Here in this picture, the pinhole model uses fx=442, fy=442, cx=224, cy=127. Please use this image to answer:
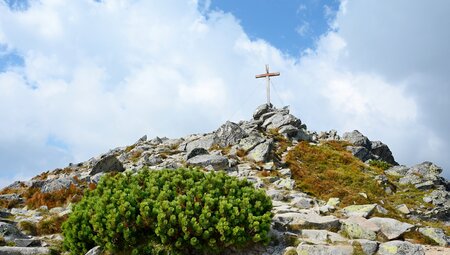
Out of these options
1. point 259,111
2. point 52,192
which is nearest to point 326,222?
point 52,192

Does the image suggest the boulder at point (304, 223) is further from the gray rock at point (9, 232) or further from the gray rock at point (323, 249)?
the gray rock at point (9, 232)

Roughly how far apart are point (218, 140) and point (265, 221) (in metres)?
23.6

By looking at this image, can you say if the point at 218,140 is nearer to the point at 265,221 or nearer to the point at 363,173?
the point at 363,173

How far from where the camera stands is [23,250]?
1467 cm

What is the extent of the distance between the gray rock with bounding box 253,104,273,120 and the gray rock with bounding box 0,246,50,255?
3898 centimetres

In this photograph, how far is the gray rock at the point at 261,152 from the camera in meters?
31.9

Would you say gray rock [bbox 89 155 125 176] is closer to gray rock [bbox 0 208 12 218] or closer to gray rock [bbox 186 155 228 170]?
gray rock [bbox 186 155 228 170]

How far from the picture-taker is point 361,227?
15883 millimetres

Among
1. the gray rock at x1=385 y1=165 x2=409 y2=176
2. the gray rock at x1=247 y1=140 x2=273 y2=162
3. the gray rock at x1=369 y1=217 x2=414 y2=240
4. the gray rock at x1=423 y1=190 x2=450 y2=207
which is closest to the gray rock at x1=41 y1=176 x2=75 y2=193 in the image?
the gray rock at x1=247 y1=140 x2=273 y2=162

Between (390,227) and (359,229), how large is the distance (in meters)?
1.51

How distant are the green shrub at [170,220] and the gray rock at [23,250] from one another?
88 centimetres

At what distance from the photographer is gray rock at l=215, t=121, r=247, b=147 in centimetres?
3660

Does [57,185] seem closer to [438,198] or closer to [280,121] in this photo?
[438,198]

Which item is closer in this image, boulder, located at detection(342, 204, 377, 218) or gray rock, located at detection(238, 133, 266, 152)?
boulder, located at detection(342, 204, 377, 218)
